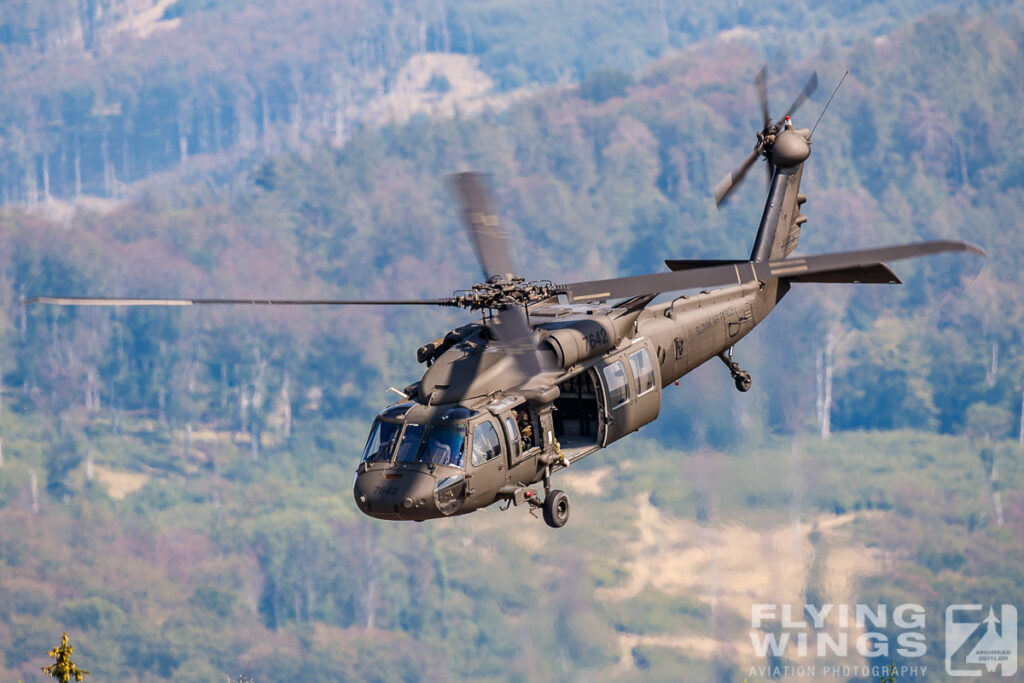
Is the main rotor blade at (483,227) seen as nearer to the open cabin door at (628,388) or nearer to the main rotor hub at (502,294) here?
the main rotor hub at (502,294)

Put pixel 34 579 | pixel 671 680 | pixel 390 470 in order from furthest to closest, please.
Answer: pixel 34 579 → pixel 671 680 → pixel 390 470

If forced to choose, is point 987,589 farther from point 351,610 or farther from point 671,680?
point 351,610

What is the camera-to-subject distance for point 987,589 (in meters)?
174

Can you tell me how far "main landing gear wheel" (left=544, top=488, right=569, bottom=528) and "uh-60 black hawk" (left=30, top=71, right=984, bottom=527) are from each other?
0.03 m

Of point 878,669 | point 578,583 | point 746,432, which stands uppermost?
point 746,432

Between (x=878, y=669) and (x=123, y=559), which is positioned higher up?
(x=123, y=559)

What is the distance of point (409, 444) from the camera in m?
36.8

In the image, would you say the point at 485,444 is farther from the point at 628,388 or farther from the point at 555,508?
the point at 628,388

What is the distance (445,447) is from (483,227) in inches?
Answer: 222

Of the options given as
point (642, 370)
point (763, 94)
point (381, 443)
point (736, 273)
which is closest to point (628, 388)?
point (642, 370)

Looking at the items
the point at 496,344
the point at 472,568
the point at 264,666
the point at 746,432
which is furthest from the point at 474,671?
the point at 496,344

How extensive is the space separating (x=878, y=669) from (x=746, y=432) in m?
29.5

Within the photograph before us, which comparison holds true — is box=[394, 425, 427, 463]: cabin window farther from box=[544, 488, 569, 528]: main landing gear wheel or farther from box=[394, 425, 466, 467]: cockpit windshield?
box=[544, 488, 569, 528]: main landing gear wheel

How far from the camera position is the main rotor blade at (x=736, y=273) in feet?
119
